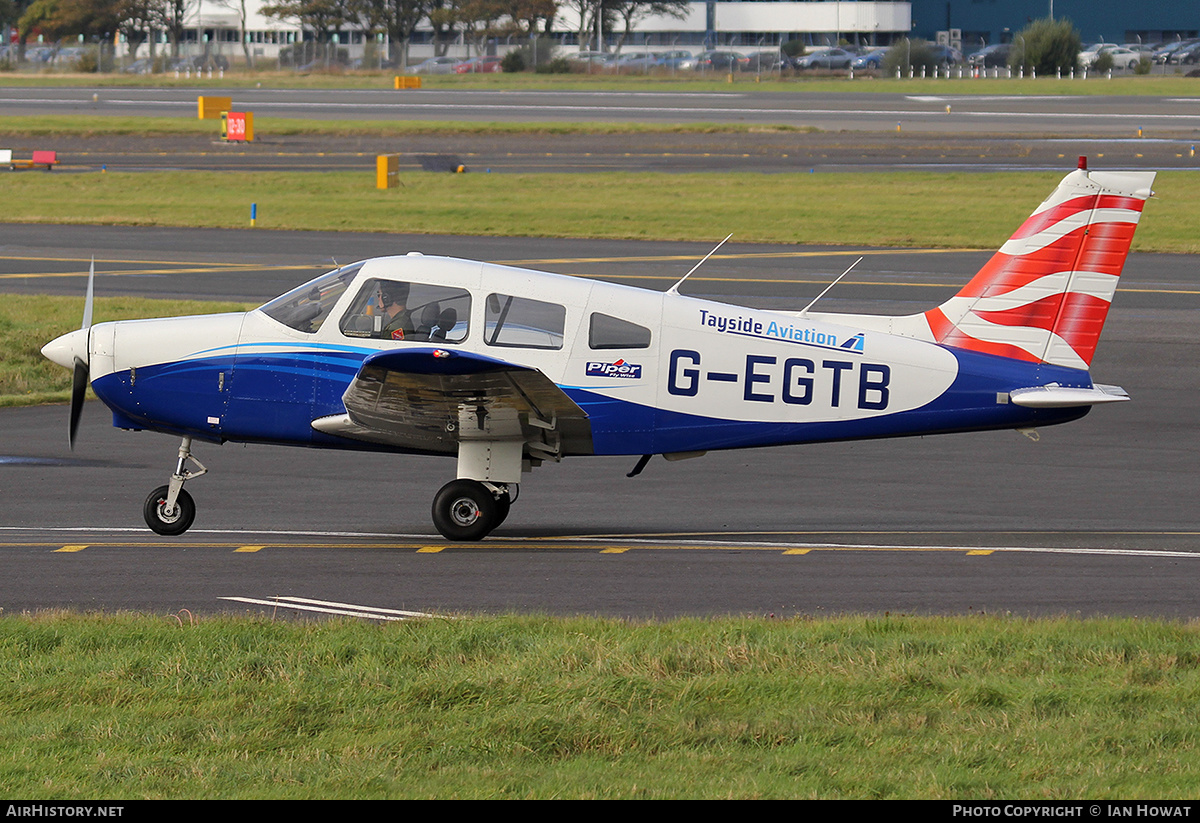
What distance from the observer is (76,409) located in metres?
13.3

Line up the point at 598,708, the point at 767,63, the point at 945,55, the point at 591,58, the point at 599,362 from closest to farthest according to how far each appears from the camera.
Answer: the point at 598,708, the point at 599,362, the point at 945,55, the point at 767,63, the point at 591,58

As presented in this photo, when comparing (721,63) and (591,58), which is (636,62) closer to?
(591,58)

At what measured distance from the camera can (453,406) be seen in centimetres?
1290

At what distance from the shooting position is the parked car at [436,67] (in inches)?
4624

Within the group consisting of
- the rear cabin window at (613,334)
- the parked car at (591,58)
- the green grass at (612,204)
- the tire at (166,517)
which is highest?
the parked car at (591,58)

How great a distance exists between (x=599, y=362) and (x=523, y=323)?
0.77m

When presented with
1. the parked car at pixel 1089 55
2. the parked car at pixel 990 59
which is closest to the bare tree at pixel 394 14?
the parked car at pixel 990 59

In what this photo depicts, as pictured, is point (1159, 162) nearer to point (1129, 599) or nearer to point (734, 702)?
point (1129, 599)

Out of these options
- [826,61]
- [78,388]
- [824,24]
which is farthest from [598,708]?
[824,24]

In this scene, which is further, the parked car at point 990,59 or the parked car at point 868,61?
the parked car at point 990,59

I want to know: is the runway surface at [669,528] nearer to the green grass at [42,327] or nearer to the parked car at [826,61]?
the green grass at [42,327]

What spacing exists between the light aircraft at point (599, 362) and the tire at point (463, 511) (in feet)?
0.05

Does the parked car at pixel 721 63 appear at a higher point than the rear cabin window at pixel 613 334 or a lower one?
higher
